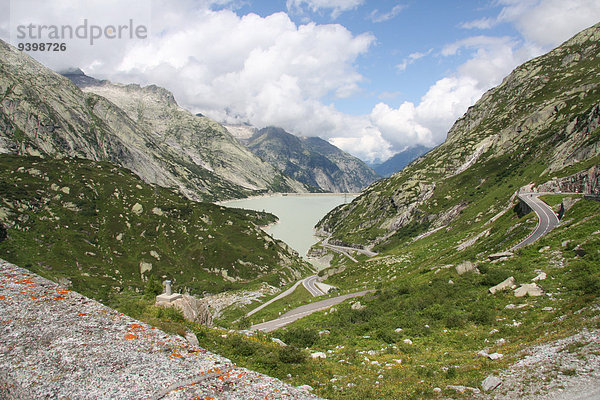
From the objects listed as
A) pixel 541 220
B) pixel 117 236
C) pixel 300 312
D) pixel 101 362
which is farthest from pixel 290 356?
pixel 117 236

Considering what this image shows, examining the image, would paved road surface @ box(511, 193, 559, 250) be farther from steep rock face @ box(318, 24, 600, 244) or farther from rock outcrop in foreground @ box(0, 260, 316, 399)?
steep rock face @ box(318, 24, 600, 244)

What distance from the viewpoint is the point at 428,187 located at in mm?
167625

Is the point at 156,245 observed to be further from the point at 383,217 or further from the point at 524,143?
the point at 524,143

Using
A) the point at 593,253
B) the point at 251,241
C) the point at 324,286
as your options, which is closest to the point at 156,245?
the point at 251,241

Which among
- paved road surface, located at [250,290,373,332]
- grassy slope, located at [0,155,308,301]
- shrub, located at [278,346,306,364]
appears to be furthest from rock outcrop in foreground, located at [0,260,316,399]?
grassy slope, located at [0,155,308,301]

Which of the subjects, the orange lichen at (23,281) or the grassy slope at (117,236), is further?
the grassy slope at (117,236)

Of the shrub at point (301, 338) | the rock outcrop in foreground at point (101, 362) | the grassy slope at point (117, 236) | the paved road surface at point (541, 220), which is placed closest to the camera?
the rock outcrop in foreground at point (101, 362)

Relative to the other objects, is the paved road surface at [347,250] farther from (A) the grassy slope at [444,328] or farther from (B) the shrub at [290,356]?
(B) the shrub at [290,356]

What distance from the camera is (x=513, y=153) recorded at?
143 m

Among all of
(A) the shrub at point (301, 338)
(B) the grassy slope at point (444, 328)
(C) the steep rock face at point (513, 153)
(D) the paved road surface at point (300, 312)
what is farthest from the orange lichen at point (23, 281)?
(C) the steep rock face at point (513, 153)

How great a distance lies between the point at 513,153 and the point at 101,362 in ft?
566

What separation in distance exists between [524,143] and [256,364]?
169172mm

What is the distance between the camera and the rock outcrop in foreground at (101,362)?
18.2 ft

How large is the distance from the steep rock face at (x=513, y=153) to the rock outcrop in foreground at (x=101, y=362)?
93.6 metres
